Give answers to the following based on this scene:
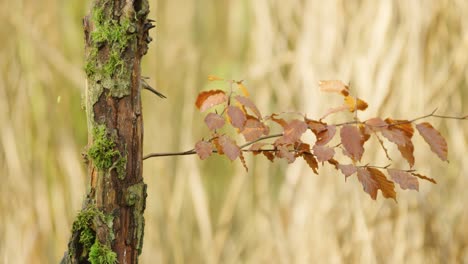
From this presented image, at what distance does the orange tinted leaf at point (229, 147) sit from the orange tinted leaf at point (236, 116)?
3cm

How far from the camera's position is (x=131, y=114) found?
1130 millimetres

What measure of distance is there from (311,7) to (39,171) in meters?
1.09

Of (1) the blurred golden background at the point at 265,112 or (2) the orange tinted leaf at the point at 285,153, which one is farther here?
(1) the blurred golden background at the point at 265,112

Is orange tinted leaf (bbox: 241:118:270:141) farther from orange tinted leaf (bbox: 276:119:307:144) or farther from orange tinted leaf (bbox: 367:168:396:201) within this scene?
orange tinted leaf (bbox: 367:168:396:201)

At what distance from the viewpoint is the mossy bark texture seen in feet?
3.66

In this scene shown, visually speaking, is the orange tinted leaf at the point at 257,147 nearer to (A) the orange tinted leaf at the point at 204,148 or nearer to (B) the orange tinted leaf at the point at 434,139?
(A) the orange tinted leaf at the point at 204,148

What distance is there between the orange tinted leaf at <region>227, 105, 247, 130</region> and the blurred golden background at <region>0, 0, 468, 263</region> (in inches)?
52.6

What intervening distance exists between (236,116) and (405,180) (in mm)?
286

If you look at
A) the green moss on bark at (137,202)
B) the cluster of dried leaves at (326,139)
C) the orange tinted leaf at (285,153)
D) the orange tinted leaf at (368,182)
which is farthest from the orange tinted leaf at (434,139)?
the green moss on bark at (137,202)

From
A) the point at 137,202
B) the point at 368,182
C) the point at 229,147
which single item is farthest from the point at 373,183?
the point at 137,202

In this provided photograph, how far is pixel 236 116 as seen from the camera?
1.17 m

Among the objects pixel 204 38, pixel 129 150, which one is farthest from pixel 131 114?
pixel 204 38

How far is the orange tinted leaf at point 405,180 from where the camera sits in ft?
3.96

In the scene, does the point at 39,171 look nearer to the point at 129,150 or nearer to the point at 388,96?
the point at 388,96
